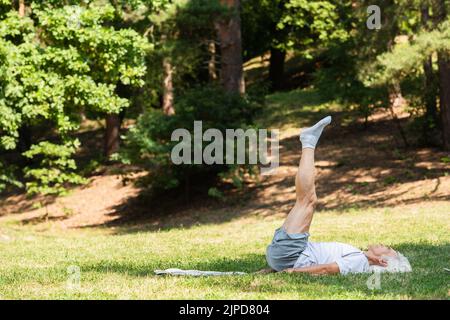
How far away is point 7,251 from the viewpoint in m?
13.3

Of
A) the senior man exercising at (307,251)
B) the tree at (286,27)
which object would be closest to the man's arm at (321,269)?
the senior man exercising at (307,251)

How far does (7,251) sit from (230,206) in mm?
8870

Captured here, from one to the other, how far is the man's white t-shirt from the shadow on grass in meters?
0.26

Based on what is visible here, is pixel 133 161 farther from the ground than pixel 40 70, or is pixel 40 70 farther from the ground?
pixel 40 70

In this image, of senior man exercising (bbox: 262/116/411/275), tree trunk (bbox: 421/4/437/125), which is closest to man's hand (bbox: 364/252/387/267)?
senior man exercising (bbox: 262/116/411/275)

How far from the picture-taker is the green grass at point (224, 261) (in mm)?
7043

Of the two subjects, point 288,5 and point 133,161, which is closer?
point 133,161

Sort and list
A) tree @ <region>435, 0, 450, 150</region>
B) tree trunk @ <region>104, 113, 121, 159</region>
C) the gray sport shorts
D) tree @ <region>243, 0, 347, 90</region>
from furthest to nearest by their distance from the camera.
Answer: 1. tree @ <region>243, 0, 347, 90</region>
2. tree trunk @ <region>104, 113, 121, 159</region>
3. tree @ <region>435, 0, 450, 150</region>
4. the gray sport shorts

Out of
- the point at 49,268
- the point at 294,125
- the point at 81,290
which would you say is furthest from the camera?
the point at 294,125

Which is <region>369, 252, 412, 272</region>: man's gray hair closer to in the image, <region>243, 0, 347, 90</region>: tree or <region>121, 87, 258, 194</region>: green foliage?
<region>121, 87, 258, 194</region>: green foliage

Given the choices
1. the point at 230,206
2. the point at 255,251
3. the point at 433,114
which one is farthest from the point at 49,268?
the point at 433,114

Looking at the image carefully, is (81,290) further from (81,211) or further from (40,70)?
(81,211)

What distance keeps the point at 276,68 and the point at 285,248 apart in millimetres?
28880

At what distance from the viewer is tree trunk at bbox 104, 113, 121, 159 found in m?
28.9
